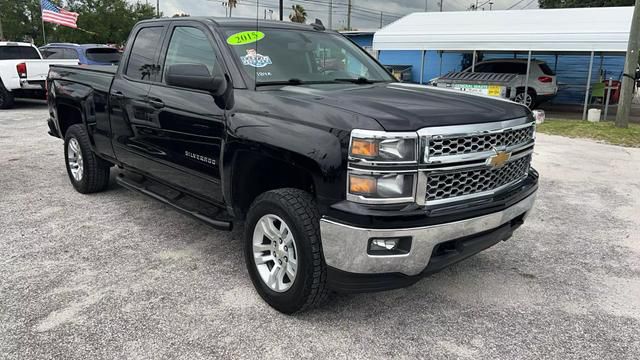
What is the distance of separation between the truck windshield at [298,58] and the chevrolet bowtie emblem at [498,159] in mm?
1373

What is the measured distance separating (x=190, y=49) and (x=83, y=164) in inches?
93.7

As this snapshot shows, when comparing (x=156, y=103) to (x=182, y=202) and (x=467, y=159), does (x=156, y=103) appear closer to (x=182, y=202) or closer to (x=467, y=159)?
(x=182, y=202)

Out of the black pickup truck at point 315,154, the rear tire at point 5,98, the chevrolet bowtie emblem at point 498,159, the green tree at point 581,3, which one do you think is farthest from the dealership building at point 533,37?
the green tree at point 581,3

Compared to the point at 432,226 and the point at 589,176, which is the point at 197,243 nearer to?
the point at 432,226

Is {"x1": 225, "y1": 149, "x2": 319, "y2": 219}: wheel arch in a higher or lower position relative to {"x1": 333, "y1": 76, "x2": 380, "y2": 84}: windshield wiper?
lower

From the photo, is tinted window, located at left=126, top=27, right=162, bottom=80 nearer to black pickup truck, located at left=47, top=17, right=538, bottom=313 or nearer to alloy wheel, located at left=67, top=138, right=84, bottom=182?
black pickup truck, located at left=47, top=17, right=538, bottom=313

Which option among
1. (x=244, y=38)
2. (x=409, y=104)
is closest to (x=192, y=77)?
(x=244, y=38)

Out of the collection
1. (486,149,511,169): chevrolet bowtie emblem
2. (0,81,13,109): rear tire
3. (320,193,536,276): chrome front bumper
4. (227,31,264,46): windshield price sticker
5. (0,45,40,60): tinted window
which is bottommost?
(0,81,13,109): rear tire

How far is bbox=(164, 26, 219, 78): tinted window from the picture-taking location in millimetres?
3805

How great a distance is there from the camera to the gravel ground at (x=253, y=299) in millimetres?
2865

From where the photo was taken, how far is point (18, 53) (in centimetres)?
1383

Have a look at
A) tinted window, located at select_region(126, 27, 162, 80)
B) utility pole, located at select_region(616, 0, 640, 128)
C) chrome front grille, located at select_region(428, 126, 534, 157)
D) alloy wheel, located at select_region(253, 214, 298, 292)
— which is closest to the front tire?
alloy wheel, located at select_region(253, 214, 298, 292)

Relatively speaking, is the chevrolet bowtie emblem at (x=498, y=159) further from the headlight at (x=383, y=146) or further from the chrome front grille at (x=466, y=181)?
the headlight at (x=383, y=146)

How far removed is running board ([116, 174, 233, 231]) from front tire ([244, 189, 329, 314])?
0.46 meters
